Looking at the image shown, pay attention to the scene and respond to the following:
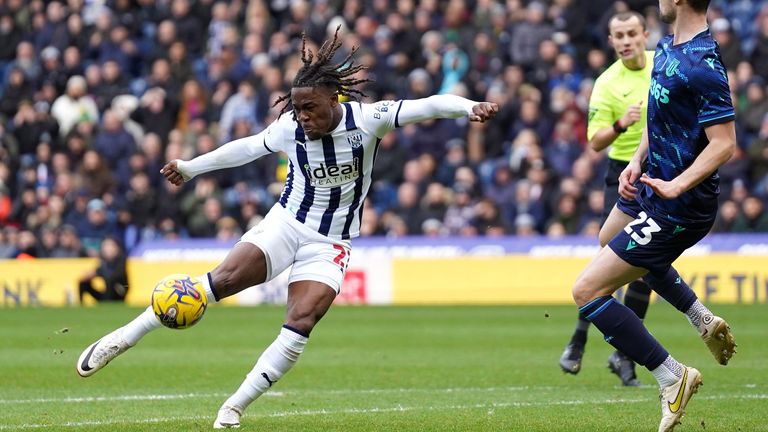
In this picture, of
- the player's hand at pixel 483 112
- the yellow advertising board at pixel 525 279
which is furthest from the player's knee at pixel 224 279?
the yellow advertising board at pixel 525 279

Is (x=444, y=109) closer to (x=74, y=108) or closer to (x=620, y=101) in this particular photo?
(x=620, y=101)

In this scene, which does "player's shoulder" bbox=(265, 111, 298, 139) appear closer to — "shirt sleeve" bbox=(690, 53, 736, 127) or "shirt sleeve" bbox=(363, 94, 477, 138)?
"shirt sleeve" bbox=(363, 94, 477, 138)

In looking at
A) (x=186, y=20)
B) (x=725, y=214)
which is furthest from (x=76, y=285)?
(x=725, y=214)

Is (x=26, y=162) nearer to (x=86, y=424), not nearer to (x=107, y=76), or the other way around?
(x=107, y=76)

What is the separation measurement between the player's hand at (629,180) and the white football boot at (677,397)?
4.05 ft

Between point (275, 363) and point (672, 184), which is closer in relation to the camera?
point (672, 184)

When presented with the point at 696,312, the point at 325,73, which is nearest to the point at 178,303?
the point at 325,73

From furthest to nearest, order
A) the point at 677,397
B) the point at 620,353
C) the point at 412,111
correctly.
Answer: the point at 620,353
the point at 412,111
the point at 677,397

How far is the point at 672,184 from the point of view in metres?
7.26

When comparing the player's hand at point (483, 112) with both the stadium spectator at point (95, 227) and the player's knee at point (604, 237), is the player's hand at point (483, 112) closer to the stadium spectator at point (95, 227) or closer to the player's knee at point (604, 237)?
the player's knee at point (604, 237)

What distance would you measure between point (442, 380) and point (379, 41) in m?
14.5

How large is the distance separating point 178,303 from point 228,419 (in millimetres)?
815

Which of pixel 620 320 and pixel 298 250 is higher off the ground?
pixel 298 250

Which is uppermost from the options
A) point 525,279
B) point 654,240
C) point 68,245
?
point 654,240
